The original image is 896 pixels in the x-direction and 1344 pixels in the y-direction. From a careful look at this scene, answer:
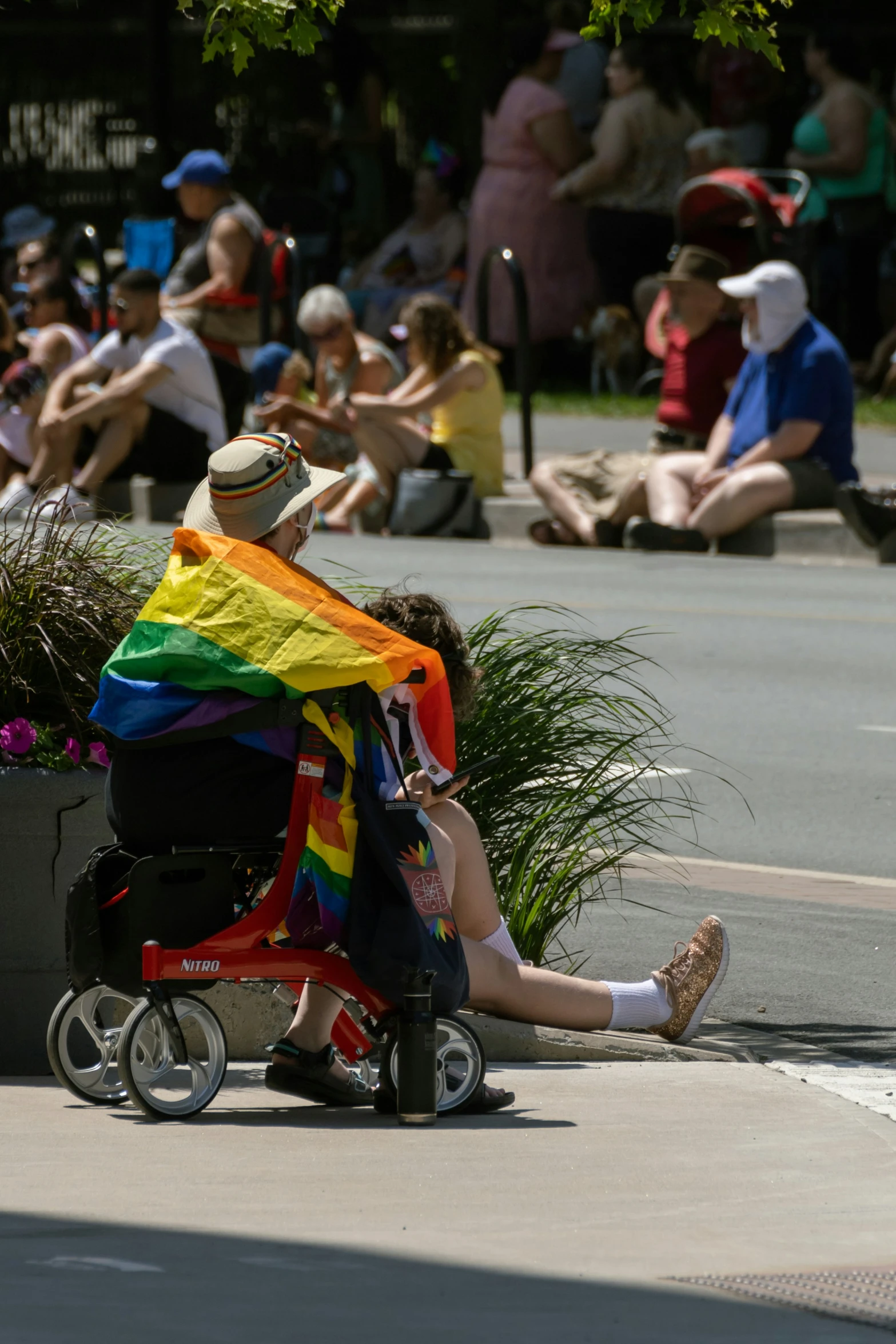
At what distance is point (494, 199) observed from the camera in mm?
22422

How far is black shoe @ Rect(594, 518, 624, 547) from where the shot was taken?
53.5ft

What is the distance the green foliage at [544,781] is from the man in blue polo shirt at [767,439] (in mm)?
7765

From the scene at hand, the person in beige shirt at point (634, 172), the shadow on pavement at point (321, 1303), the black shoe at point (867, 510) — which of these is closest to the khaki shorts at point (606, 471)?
the black shoe at point (867, 510)

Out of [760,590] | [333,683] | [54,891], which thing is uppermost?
[333,683]

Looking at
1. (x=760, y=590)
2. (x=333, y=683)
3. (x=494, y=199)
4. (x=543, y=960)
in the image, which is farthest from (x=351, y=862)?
(x=494, y=199)

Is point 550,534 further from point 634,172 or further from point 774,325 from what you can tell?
point 634,172

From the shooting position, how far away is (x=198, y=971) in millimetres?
→ 5363

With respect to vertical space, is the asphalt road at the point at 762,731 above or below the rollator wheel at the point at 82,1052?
below

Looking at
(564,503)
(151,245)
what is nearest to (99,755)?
(564,503)

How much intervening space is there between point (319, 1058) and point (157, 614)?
1016 mm

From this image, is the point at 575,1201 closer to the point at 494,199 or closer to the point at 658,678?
the point at 658,678

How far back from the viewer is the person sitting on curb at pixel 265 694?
5.44 metres

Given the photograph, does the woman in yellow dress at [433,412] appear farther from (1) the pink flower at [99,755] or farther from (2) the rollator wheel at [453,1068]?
(2) the rollator wheel at [453,1068]

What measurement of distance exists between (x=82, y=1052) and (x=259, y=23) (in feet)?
9.02
